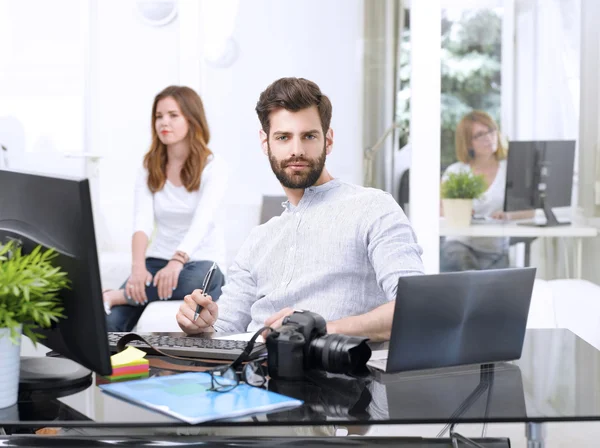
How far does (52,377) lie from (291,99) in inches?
41.7

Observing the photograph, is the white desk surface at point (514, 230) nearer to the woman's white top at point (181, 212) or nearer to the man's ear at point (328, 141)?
the woman's white top at point (181, 212)

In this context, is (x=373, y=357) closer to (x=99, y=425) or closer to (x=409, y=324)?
(x=409, y=324)

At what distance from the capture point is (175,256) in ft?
13.9

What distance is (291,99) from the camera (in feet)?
7.79

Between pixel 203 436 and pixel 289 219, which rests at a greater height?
pixel 289 219

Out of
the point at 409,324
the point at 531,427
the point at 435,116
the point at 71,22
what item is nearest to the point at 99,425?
the point at 409,324

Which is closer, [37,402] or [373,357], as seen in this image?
[37,402]

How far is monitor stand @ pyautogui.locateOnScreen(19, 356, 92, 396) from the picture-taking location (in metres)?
1.61

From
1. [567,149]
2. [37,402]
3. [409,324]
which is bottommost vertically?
[37,402]

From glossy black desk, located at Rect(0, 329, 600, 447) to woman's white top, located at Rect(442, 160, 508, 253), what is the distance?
10.3 feet

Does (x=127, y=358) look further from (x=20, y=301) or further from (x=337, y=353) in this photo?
(x=337, y=353)

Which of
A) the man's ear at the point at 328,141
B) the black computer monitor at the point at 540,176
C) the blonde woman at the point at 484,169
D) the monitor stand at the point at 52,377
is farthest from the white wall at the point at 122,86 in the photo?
the monitor stand at the point at 52,377

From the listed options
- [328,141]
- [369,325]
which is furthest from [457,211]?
[369,325]

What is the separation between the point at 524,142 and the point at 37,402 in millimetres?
3786
